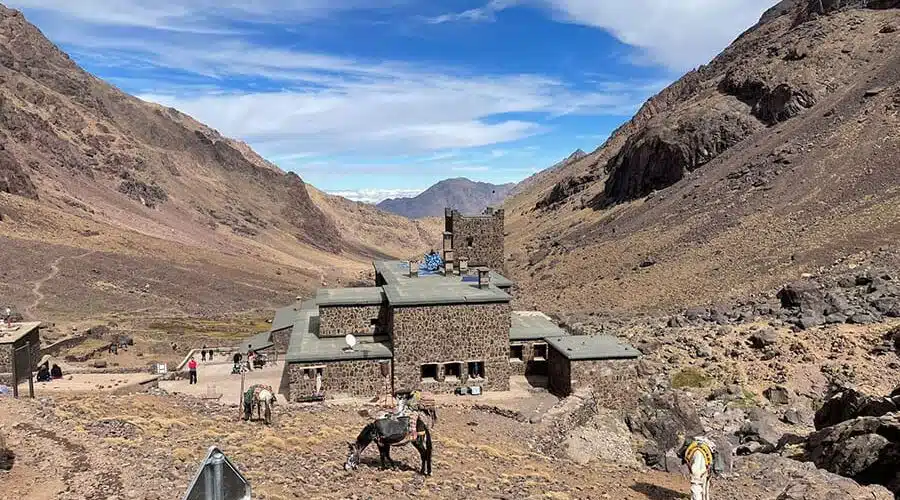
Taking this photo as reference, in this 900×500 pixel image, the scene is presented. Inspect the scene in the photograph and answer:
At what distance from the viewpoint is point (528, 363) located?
28.2 meters

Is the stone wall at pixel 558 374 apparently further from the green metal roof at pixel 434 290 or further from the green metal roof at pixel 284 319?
the green metal roof at pixel 284 319

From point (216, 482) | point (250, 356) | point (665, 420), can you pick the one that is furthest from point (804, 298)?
point (216, 482)

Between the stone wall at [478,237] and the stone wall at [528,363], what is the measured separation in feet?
32.4

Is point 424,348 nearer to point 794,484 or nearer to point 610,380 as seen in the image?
point 610,380

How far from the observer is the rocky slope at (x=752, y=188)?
44688 mm

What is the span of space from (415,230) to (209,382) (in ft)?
525

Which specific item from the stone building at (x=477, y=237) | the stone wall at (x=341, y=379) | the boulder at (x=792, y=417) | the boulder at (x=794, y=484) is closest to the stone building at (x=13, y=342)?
the stone wall at (x=341, y=379)

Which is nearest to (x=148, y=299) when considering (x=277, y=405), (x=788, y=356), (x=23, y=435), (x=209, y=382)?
(x=209, y=382)

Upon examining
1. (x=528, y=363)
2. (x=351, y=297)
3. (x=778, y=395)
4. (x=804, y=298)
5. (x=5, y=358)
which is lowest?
(x=778, y=395)

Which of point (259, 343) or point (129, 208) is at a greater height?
point (129, 208)

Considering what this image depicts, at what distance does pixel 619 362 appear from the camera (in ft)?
82.6

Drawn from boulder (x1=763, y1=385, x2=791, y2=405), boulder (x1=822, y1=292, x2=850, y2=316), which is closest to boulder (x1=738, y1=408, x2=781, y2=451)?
boulder (x1=763, y1=385, x2=791, y2=405)

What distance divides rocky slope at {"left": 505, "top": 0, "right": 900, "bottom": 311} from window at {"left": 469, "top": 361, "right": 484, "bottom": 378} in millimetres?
21762

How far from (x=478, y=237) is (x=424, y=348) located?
43.4 feet
